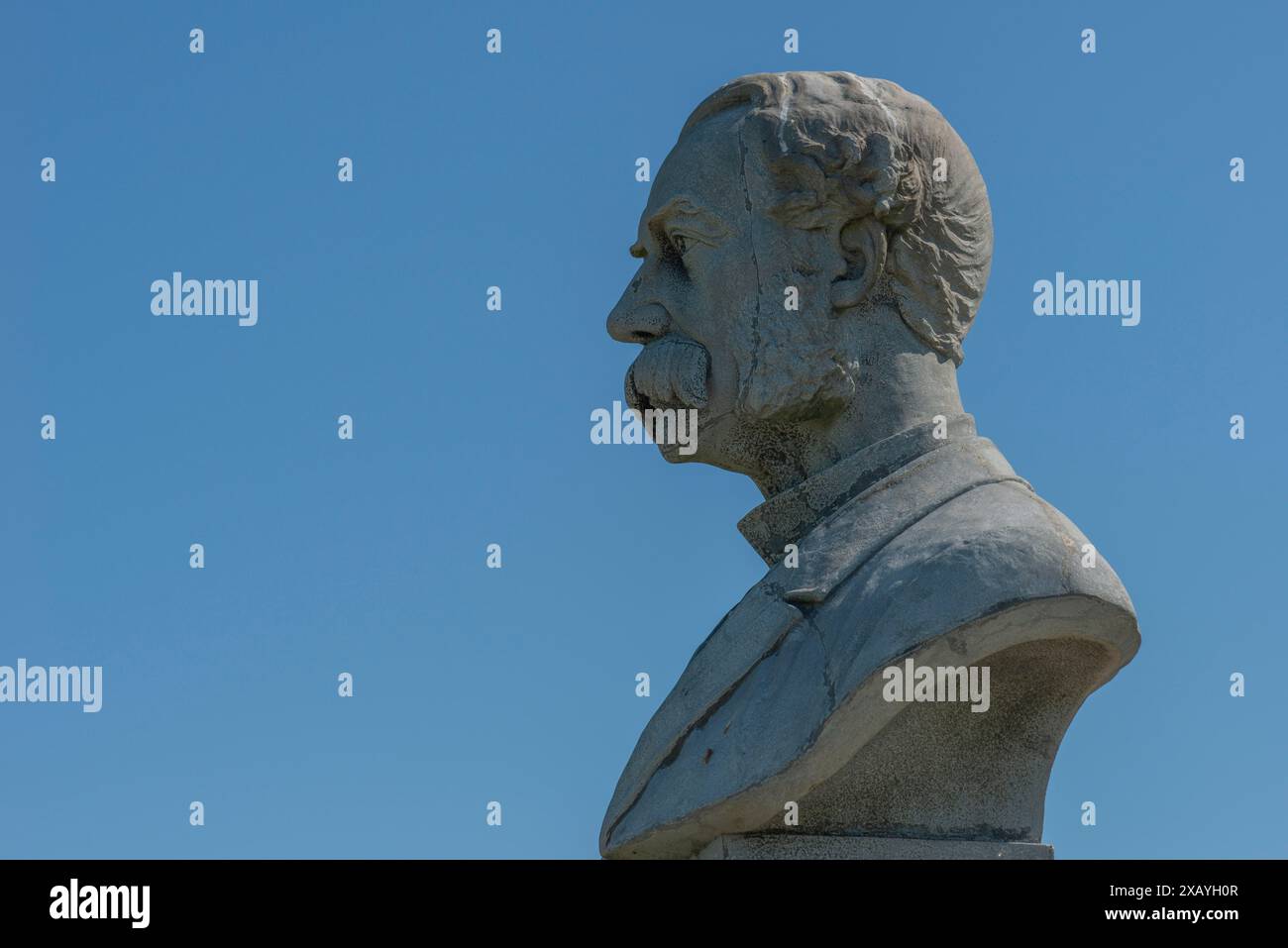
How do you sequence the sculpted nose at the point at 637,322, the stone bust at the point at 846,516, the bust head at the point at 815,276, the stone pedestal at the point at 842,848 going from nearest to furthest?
the stone bust at the point at 846,516
the stone pedestal at the point at 842,848
the bust head at the point at 815,276
the sculpted nose at the point at 637,322

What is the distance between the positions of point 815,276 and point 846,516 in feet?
3.17

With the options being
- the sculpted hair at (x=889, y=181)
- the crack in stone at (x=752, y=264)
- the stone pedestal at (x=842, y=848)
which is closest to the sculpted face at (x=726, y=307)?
the crack in stone at (x=752, y=264)

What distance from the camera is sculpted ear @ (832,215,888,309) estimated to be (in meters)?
8.91

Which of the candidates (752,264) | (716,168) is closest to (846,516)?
(752,264)

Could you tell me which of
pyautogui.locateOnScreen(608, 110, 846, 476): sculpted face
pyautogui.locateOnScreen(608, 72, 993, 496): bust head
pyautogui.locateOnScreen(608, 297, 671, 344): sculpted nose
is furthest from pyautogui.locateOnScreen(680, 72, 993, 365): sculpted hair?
pyautogui.locateOnScreen(608, 297, 671, 344): sculpted nose

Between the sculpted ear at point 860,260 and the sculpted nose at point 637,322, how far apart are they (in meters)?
0.74

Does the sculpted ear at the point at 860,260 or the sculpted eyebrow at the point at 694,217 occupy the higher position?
the sculpted eyebrow at the point at 694,217

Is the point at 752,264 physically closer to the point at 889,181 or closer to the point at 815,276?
the point at 815,276

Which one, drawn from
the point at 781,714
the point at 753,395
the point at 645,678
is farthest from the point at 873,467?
the point at 645,678

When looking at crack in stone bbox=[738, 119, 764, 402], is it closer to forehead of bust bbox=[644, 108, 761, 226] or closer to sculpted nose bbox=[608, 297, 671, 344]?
forehead of bust bbox=[644, 108, 761, 226]

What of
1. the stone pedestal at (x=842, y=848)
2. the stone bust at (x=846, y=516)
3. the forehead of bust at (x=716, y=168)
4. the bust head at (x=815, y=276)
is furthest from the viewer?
the forehead of bust at (x=716, y=168)

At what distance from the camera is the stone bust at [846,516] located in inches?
322

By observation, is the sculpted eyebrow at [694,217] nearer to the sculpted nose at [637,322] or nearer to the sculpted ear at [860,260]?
the sculpted nose at [637,322]

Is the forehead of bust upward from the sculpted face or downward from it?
upward
